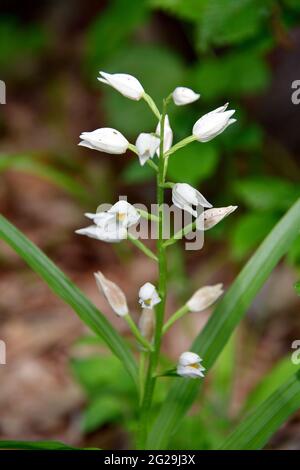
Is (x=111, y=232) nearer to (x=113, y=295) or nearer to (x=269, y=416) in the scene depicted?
(x=113, y=295)

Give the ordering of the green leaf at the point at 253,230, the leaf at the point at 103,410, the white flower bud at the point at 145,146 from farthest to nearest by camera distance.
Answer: the green leaf at the point at 253,230
the leaf at the point at 103,410
the white flower bud at the point at 145,146

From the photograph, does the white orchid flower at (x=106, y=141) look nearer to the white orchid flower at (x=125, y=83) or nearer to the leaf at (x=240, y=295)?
the white orchid flower at (x=125, y=83)

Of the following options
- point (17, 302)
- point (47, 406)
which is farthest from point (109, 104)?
point (47, 406)

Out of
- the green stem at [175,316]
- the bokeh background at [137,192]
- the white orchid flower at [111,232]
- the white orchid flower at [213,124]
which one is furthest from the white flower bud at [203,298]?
the bokeh background at [137,192]

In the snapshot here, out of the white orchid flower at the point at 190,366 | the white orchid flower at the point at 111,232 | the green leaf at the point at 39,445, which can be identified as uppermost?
the white orchid flower at the point at 111,232

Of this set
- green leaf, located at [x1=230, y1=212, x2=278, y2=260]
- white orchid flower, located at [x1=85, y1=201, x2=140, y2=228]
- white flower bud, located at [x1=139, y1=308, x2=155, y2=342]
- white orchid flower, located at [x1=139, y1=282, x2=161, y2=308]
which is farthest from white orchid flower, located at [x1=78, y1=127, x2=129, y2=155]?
green leaf, located at [x1=230, y1=212, x2=278, y2=260]

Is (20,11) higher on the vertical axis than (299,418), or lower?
higher
